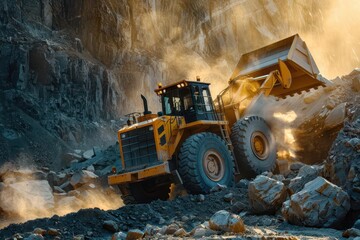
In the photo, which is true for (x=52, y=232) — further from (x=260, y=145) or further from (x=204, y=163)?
(x=260, y=145)

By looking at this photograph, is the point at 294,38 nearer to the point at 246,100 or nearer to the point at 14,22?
the point at 246,100

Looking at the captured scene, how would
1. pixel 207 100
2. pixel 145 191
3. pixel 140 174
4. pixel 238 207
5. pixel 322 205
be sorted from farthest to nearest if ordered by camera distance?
pixel 207 100
pixel 145 191
pixel 140 174
pixel 238 207
pixel 322 205

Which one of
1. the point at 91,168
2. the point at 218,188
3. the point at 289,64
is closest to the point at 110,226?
the point at 218,188

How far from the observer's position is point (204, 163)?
27.3ft

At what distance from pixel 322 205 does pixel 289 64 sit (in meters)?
6.13

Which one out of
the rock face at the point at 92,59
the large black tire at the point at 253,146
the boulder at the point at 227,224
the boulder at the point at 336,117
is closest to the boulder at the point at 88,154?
the rock face at the point at 92,59

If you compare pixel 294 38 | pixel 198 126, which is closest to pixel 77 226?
pixel 198 126

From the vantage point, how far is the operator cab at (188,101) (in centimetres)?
910

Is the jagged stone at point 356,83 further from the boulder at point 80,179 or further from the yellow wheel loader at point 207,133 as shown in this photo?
the boulder at point 80,179

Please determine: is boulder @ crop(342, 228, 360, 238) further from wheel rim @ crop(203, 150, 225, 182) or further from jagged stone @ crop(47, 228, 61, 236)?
wheel rim @ crop(203, 150, 225, 182)

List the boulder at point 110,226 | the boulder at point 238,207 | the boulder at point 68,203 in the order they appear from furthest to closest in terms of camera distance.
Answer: the boulder at point 68,203 < the boulder at point 238,207 < the boulder at point 110,226

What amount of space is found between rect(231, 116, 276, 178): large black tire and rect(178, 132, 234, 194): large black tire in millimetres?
660

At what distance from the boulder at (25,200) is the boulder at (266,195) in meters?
5.32

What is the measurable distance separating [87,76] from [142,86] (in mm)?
3969
